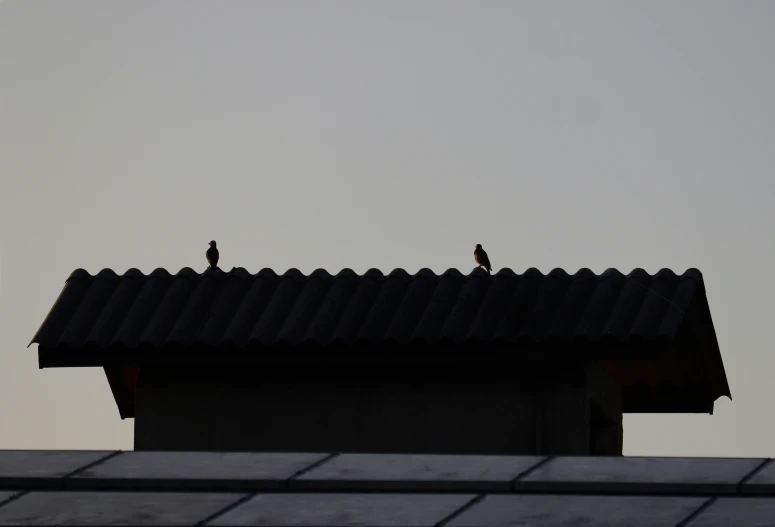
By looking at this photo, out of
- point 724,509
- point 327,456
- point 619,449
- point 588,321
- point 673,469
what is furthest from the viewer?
point 619,449

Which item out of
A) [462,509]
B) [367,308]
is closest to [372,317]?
[367,308]

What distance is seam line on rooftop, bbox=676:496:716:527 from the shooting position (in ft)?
23.1

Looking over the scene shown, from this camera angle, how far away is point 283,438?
14047 millimetres

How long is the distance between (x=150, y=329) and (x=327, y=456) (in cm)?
587

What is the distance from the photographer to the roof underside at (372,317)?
13.6m

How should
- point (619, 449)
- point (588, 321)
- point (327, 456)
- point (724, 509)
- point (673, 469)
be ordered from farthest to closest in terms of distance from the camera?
point (619, 449) → point (588, 321) → point (327, 456) → point (673, 469) → point (724, 509)

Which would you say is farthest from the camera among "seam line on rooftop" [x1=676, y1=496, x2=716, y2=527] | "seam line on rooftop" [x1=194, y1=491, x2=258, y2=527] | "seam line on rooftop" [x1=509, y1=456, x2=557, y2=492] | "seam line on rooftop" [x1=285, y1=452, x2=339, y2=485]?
"seam line on rooftop" [x1=285, y1=452, x2=339, y2=485]

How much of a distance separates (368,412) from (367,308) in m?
0.90

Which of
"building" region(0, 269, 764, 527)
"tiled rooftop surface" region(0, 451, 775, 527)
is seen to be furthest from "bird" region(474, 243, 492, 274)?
"tiled rooftop surface" region(0, 451, 775, 527)

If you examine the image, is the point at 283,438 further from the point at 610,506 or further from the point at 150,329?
the point at 610,506

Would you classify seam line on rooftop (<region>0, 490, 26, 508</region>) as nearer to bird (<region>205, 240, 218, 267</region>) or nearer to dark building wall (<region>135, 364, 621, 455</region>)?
dark building wall (<region>135, 364, 621, 455</region>)

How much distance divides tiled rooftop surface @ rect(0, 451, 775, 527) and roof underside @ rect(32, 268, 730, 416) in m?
5.16

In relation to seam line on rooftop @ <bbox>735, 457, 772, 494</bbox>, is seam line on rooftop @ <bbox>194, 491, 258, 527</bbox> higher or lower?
lower

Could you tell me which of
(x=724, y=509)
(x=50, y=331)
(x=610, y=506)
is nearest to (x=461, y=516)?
(x=610, y=506)
